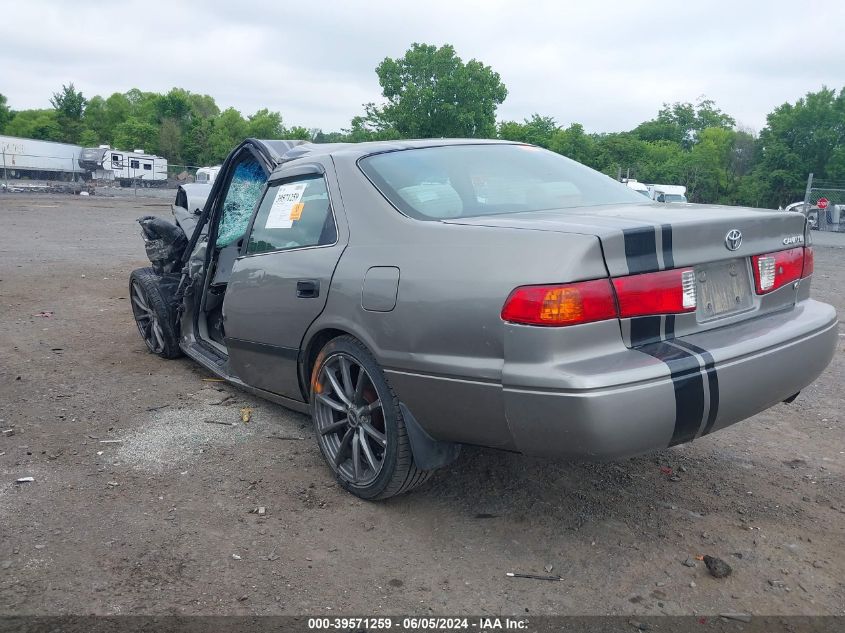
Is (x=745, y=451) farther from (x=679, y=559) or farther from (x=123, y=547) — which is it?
(x=123, y=547)

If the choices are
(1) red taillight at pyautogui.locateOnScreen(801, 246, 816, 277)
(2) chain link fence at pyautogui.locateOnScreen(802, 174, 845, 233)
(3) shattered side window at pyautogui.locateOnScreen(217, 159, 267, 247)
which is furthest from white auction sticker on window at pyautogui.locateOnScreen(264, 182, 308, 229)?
(2) chain link fence at pyautogui.locateOnScreen(802, 174, 845, 233)

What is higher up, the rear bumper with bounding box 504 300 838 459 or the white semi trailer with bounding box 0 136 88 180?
the white semi trailer with bounding box 0 136 88 180

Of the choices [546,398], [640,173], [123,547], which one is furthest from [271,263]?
[640,173]

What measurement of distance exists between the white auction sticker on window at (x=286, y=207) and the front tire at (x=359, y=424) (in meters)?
0.82

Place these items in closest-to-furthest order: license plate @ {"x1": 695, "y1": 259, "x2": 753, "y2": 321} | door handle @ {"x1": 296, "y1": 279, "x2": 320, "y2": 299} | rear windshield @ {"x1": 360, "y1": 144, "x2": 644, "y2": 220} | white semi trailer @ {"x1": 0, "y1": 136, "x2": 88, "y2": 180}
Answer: license plate @ {"x1": 695, "y1": 259, "x2": 753, "y2": 321}
rear windshield @ {"x1": 360, "y1": 144, "x2": 644, "y2": 220}
door handle @ {"x1": 296, "y1": 279, "x2": 320, "y2": 299}
white semi trailer @ {"x1": 0, "y1": 136, "x2": 88, "y2": 180}

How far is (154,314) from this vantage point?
554 centimetres

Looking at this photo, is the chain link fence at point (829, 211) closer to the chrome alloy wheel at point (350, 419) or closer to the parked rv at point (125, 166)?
the chrome alloy wheel at point (350, 419)

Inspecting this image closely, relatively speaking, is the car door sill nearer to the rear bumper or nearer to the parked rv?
the rear bumper

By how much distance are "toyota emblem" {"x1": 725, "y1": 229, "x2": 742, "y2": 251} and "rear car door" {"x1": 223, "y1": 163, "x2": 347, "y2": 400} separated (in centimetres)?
158

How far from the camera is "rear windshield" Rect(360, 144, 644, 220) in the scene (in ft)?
10.3

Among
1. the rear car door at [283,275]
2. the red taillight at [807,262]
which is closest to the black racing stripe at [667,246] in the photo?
the red taillight at [807,262]

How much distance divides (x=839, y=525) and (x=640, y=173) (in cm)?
4959

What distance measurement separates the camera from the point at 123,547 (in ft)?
9.22

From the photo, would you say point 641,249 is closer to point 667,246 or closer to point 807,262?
point 667,246
